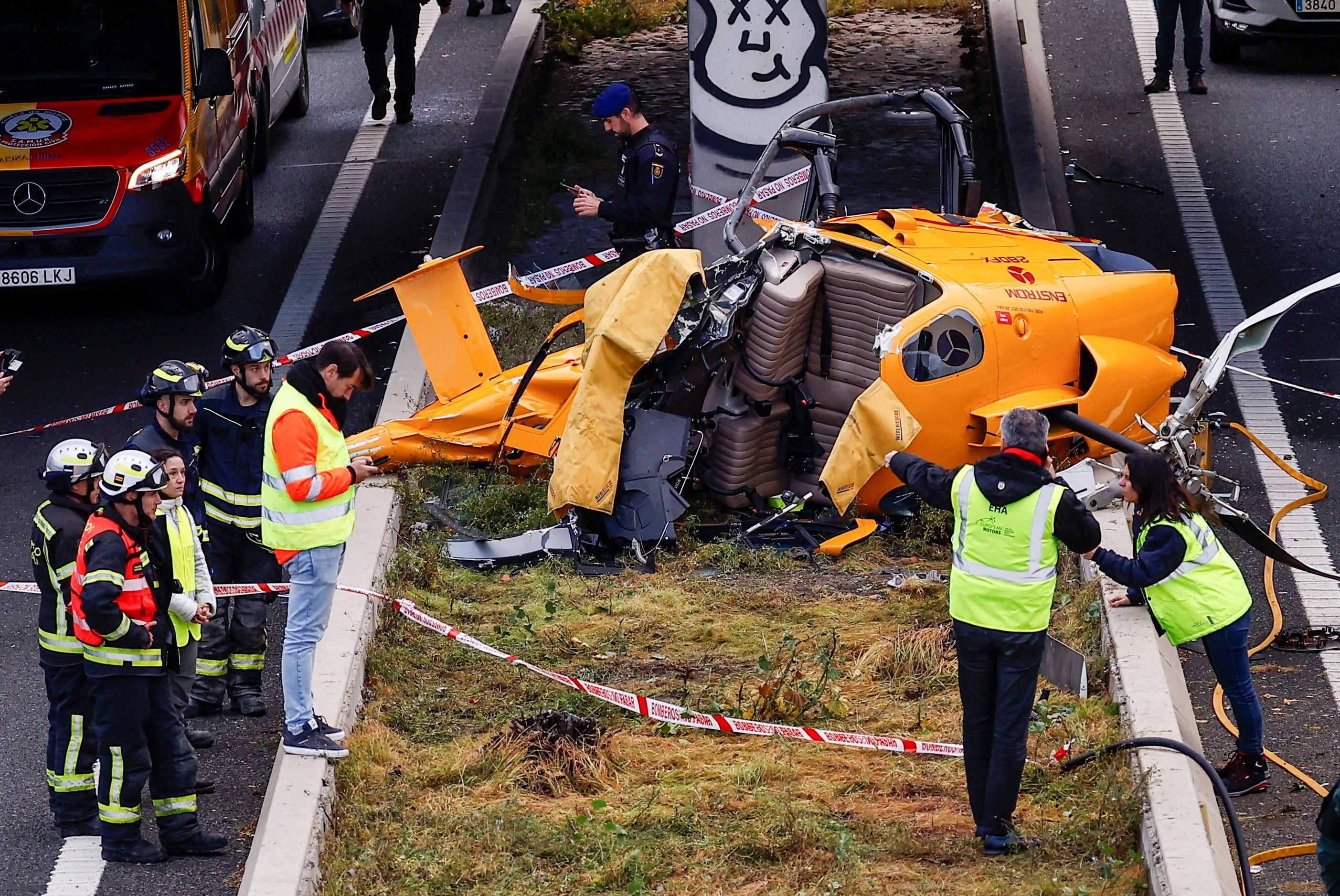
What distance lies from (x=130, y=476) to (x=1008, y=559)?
3.23 m

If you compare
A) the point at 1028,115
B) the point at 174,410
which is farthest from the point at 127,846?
the point at 1028,115

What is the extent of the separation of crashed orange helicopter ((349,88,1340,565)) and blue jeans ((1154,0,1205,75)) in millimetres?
7202

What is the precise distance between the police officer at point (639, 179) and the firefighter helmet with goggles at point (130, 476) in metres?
5.03

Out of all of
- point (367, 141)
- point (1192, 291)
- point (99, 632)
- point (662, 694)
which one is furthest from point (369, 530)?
point (367, 141)

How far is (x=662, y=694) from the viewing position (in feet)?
25.8

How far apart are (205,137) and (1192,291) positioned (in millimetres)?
7572

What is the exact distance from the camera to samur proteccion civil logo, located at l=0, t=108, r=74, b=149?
11758 millimetres

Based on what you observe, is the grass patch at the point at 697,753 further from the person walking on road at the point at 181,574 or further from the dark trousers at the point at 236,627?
the person walking on road at the point at 181,574

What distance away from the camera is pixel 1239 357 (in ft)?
39.8

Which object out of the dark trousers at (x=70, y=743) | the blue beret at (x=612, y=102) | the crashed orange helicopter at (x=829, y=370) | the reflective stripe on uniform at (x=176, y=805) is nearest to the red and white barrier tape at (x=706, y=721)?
the crashed orange helicopter at (x=829, y=370)

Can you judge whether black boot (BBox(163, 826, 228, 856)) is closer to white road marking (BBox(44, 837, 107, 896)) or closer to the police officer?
white road marking (BBox(44, 837, 107, 896))

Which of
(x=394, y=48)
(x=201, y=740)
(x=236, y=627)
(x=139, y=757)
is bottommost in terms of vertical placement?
(x=394, y=48)

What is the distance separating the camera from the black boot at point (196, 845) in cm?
660

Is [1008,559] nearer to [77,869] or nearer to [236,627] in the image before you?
[236,627]
